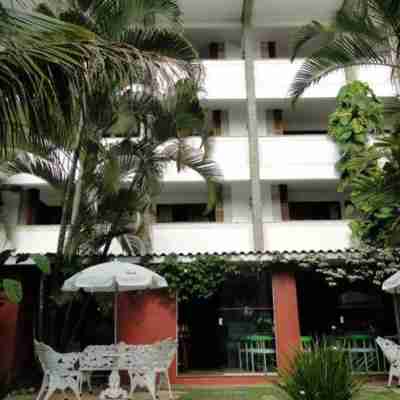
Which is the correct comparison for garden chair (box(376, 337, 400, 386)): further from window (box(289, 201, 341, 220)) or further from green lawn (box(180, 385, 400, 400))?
window (box(289, 201, 341, 220))

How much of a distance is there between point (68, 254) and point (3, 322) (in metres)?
2.83

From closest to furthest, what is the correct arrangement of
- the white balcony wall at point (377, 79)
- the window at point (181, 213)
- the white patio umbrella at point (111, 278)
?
1. the white patio umbrella at point (111, 278)
2. the white balcony wall at point (377, 79)
3. the window at point (181, 213)

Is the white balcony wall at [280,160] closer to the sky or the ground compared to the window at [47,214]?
closer to the sky

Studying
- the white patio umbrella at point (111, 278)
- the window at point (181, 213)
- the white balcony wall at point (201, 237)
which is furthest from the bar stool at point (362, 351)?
the window at point (181, 213)

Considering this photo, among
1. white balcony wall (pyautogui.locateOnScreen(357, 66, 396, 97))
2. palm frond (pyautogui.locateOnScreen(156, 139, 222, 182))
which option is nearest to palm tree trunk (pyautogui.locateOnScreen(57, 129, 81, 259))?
palm frond (pyautogui.locateOnScreen(156, 139, 222, 182))

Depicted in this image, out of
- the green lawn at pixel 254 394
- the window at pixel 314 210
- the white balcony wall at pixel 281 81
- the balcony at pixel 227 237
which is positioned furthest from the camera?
the window at pixel 314 210

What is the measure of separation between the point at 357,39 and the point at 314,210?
948 centimetres

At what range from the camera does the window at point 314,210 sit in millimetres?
16375

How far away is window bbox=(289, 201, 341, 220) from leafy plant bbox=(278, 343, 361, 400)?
39.2ft

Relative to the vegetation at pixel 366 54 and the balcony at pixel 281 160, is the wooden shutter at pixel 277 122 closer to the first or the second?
the balcony at pixel 281 160

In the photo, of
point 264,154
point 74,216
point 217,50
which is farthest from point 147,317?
point 217,50

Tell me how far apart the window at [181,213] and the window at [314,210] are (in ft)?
10.2

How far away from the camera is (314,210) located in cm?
1655

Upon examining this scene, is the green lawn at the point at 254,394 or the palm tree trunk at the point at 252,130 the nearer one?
the green lawn at the point at 254,394
